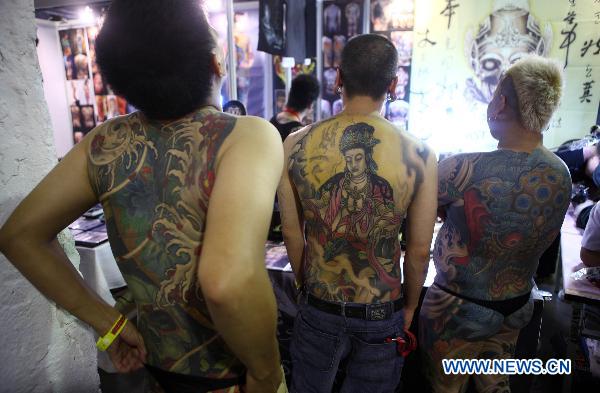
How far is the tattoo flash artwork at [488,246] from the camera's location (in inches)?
67.6

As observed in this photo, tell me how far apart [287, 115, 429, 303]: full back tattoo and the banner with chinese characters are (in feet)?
10.9

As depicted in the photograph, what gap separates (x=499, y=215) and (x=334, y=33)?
4.19m

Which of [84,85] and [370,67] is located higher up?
[370,67]

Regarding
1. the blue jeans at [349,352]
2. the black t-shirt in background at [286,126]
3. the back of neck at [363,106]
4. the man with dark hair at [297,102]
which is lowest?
the blue jeans at [349,352]

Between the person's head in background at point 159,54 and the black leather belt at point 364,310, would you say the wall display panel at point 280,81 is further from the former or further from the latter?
the person's head in background at point 159,54

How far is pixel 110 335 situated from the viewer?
3.68 ft

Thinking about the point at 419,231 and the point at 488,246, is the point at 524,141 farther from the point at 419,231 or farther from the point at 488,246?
the point at 419,231

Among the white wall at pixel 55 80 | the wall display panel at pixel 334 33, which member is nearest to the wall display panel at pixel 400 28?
the wall display panel at pixel 334 33

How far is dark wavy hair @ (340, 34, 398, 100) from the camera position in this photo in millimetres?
1650

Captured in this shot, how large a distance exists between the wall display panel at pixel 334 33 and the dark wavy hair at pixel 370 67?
3.42m

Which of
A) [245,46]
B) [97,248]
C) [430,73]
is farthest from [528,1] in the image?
[97,248]

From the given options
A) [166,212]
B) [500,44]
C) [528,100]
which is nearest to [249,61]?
[500,44]

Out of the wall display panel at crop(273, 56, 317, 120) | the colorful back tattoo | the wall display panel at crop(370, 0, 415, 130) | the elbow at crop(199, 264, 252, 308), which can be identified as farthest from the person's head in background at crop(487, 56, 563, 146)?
the wall display panel at crop(273, 56, 317, 120)

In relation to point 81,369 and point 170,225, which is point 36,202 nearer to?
point 170,225
